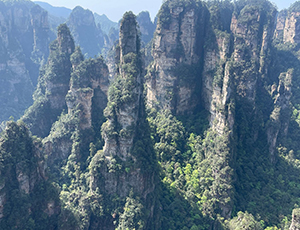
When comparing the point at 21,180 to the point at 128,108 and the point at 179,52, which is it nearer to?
the point at 128,108

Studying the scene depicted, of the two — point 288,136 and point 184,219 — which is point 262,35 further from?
point 184,219

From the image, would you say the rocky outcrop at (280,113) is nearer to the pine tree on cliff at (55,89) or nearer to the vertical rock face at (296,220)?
the vertical rock face at (296,220)

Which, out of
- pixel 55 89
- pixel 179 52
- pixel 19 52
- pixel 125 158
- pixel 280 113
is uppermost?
pixel 19 52

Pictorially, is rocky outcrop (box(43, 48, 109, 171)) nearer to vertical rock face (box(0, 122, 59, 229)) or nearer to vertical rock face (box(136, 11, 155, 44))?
vertical rock face (box(0, 122, 59, 229))

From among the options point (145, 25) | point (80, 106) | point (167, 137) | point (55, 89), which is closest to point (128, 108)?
point (80, 106)

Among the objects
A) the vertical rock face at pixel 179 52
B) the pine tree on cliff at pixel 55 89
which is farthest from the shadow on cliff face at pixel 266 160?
the pine tree on cliff at pixel 55 89

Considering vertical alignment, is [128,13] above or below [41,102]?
above

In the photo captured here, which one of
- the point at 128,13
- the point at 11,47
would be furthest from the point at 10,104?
the point at 128,13
